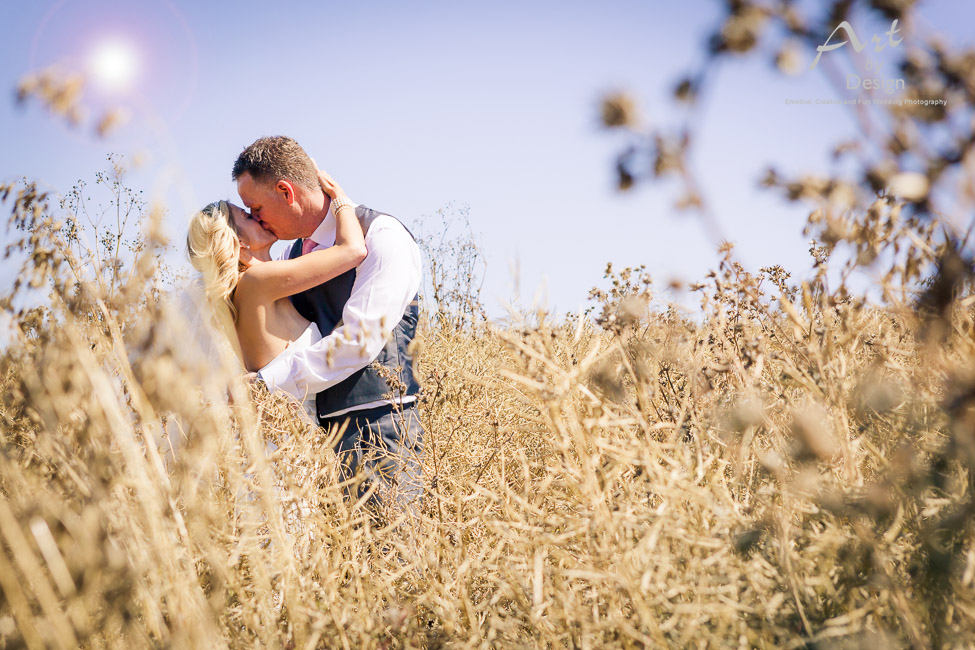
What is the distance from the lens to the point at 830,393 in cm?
125

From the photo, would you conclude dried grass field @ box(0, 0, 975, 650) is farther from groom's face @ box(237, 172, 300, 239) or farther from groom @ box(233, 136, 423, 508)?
groom's face @ box(237, 172, 300, 239)

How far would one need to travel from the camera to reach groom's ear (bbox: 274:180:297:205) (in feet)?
10.1

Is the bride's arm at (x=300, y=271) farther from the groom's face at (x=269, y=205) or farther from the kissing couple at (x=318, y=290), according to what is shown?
the groom's face at (x=269, y=205)

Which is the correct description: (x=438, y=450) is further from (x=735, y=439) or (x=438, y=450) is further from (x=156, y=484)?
(x=156, y=484)

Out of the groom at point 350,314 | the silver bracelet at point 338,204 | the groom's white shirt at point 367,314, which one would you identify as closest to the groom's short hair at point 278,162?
the groom at point 350,314

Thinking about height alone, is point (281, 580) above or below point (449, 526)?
above

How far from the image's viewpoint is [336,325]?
10.1ft

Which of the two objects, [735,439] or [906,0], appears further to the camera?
[735,439]

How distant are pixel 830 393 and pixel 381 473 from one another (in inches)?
68.1

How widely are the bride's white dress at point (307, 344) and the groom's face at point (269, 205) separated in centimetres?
52

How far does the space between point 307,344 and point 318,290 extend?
0.33 m

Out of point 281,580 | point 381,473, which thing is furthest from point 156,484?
point 381,473

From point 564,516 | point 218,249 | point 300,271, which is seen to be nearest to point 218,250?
point 218,249

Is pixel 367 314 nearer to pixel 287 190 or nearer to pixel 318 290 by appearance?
pixel 318 290
